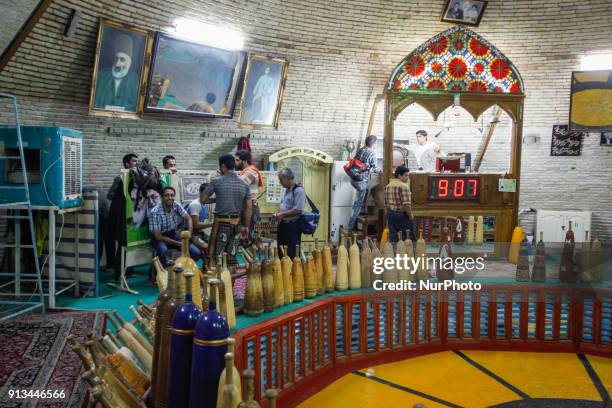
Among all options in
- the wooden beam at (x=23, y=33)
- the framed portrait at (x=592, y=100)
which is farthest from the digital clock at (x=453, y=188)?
the wooden beam at (x=23, y=33)

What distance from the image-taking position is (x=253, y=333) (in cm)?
304

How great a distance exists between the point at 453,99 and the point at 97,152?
218 inches

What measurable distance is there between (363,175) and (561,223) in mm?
4240

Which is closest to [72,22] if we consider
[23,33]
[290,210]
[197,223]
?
[23,33]

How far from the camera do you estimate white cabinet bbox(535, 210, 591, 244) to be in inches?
391

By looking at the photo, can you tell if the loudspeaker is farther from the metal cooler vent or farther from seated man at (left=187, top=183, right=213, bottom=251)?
seated man at (left=187, top=183, right=213, bottom=251)

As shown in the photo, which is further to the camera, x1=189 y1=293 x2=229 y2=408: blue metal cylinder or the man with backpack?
the man with backpack

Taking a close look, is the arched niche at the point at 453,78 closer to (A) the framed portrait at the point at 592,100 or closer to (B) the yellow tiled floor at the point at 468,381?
(A) the framed portrait at the point at 592,100

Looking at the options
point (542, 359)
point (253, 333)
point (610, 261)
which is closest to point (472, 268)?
point (542, 359)

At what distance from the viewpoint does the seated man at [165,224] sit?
20.5ft

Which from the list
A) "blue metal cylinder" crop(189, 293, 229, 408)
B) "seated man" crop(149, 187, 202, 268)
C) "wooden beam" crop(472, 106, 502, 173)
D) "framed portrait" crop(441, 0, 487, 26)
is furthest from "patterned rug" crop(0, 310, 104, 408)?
"wooden beam" crop(472, 106, 502, 173)

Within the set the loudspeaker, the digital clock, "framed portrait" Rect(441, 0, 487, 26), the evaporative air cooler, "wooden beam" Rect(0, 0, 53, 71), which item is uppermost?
"framed portrait" Rect(441, 0, 487, 26)

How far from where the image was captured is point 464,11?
9.01 m

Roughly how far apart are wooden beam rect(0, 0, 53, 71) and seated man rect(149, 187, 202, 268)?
2.26m
